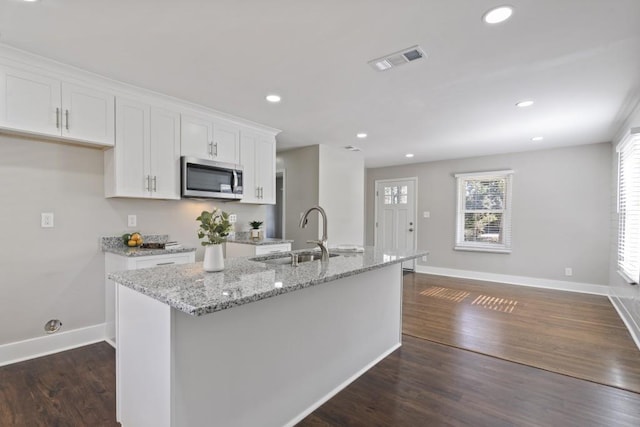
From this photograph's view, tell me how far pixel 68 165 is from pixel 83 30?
1339 millimetres

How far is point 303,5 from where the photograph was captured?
1.67 m

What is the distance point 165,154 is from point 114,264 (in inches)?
45.3

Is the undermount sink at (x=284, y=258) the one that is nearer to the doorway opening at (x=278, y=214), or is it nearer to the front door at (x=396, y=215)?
the doorway opening at (x=278, y=214)

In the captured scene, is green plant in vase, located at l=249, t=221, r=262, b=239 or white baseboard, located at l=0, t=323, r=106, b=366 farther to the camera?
green plant in vase, located at l=249, t=221, r=262, b=239

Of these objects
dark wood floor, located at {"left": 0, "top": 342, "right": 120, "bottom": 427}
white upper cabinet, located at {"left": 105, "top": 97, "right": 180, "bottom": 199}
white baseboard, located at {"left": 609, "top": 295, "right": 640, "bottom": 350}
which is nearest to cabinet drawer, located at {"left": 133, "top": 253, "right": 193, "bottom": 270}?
white upper cabinet, located at {"left": 105, "top": 97, "right": 180, "bottom": 199}

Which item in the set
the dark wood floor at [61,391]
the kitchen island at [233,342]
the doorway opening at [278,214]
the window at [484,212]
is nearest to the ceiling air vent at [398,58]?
the kitchen island at [233,342]

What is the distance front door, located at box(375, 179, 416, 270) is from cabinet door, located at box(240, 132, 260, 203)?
3661mm

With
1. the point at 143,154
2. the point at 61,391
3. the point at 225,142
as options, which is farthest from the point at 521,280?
the point at 61,391

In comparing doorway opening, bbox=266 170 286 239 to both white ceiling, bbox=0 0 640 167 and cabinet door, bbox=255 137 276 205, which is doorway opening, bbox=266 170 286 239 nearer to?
cabinet door, bbox=255 137 276 205

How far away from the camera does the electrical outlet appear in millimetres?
2611

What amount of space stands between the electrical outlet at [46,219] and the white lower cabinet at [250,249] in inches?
67.1

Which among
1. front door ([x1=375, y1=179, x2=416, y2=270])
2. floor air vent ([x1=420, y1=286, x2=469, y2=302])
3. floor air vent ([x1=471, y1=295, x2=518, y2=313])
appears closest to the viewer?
floor air vent ([x1=471, y1=295, x2=518, y2=313])

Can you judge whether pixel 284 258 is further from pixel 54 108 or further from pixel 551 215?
pixel 551 215

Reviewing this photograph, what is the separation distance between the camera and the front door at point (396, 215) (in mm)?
6641
